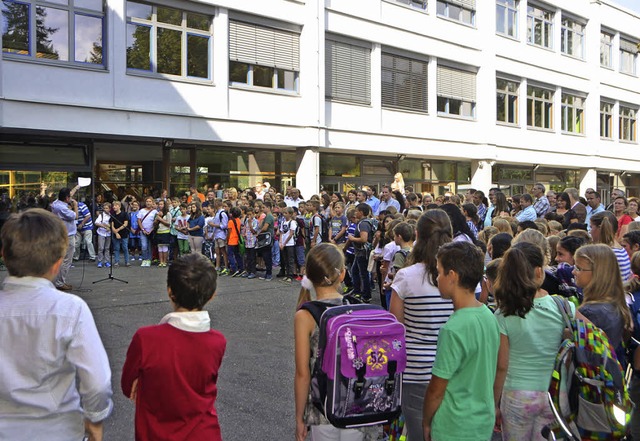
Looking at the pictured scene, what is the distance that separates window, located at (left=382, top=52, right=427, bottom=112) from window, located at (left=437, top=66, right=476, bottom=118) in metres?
1.09

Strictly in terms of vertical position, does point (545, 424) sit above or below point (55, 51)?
below

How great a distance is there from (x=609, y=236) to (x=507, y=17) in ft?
87.2

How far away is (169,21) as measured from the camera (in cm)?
1959

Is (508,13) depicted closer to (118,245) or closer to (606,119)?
(606,119)

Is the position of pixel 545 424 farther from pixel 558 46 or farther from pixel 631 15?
pixel 631 15

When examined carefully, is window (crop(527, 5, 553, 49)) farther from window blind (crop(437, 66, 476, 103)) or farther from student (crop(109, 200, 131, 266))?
student (crop(109, 200, 131, 266))

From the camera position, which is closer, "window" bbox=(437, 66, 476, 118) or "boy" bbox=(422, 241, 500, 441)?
"boy" bbox=(422, 241, 500, 441)

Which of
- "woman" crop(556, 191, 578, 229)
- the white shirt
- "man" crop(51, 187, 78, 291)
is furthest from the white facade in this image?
the white shirt

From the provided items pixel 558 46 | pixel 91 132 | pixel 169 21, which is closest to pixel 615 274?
pixel 91 132

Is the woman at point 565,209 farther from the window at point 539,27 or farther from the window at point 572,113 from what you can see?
the window at point 572,113

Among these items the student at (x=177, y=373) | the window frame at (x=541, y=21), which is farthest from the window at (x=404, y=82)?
the student at (x=177, y=373)

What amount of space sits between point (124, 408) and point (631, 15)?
43045mm

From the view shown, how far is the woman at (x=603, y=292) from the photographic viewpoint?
13.0 feet

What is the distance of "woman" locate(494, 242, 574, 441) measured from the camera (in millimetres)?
3602
